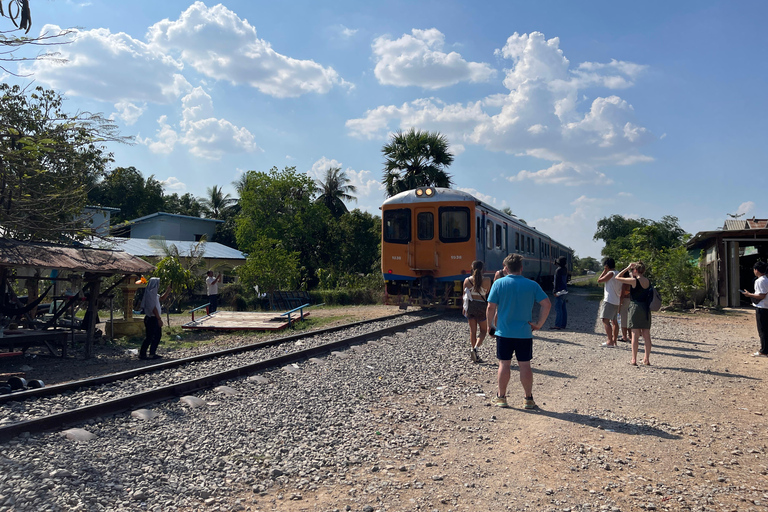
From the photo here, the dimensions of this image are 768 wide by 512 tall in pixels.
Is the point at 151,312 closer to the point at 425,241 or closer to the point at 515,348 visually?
the point at 515,348

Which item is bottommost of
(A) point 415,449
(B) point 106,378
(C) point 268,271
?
(A) point 415,449

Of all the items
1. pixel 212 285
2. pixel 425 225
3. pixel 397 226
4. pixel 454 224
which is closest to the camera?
pixel 454 224

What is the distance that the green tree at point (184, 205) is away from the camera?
176 ft

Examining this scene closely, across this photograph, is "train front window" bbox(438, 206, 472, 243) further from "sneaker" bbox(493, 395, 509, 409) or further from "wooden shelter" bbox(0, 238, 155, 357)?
"sneaker" bbox(493, 395, 509, 409)

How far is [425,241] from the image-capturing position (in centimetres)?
1460

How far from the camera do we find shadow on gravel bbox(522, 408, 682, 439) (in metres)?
4.95

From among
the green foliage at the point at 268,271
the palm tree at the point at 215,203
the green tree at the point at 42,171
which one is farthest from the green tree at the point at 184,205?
the green tree at the point at 42,171

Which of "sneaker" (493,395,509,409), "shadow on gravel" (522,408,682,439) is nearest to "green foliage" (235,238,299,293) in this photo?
"sneaker" (493,395,509,409)

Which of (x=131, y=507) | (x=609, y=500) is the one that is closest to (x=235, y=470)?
(x=131, y=507)

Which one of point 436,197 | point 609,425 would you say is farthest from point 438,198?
point 609,425

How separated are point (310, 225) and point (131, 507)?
1366 inches

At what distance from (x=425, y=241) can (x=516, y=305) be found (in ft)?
29.7

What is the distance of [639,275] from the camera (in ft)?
26.3

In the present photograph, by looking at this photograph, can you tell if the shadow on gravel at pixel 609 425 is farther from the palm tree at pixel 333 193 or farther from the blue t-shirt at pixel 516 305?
the palm tree at pixel 333 193
